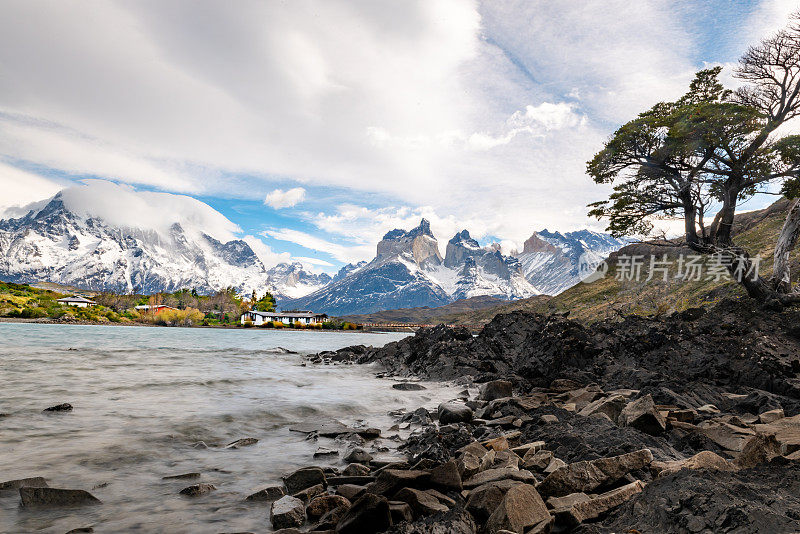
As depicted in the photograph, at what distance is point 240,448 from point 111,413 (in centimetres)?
561

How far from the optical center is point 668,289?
7750 cm

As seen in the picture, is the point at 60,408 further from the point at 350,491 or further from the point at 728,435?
the point at 728,435

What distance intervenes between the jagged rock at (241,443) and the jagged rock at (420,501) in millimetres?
5863

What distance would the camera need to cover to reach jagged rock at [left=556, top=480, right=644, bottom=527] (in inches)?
179

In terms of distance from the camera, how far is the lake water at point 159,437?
226 inches

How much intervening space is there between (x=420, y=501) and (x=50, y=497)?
5.50 meters

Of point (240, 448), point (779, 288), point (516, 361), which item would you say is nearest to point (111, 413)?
point (240, 448)

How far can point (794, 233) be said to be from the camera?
22.7 metres

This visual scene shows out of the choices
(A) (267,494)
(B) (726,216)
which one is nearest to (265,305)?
(B) (726,216)

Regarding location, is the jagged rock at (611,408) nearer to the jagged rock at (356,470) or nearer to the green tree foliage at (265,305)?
the jagged rock at (356,470)

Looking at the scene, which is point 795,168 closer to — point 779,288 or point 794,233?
point 794,233

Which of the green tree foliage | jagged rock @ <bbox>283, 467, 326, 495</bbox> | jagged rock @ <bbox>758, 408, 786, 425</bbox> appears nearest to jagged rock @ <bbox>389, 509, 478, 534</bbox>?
jagged rock @ <bbox>283, 467, 326, 495</bbox>

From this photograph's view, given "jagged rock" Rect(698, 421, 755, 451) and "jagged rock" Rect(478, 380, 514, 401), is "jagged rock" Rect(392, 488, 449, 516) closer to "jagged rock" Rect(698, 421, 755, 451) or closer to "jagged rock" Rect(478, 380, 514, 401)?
"jagged rock" Rect(698, 421, 755, 451)

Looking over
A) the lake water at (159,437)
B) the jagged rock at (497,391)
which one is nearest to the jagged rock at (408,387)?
the lake water at (159,437)
